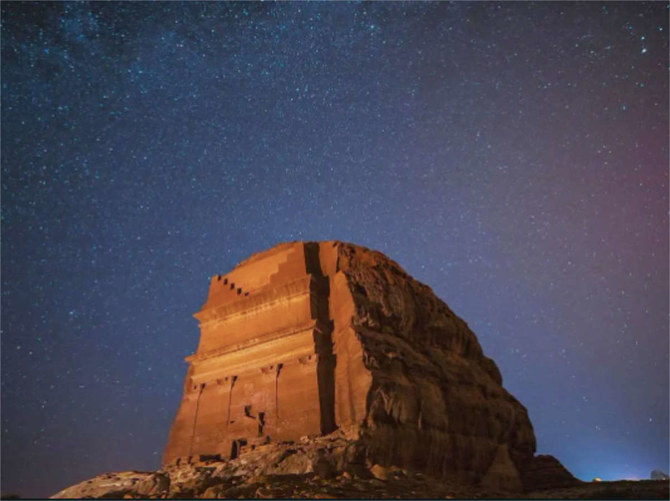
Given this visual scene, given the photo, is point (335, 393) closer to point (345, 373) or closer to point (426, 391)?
point (345, 373)

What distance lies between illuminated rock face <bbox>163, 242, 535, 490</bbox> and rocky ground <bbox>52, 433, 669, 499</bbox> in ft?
3.66

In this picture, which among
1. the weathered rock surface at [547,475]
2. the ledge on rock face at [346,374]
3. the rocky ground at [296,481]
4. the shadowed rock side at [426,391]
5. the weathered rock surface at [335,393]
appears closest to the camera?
the rocky ground at [296,481]

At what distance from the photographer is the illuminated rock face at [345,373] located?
705 inches

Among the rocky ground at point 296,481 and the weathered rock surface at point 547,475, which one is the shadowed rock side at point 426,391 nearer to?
the weathered rock surface at point 547,475

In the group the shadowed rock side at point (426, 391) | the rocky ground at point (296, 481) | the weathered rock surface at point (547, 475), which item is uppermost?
the shadowed rock side at point (426, 391)

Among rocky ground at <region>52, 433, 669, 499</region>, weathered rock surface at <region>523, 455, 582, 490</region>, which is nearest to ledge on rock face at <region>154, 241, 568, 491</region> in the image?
weathered rock surface at <region>523, 455, 582, 490</region>

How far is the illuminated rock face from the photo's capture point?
1791cm

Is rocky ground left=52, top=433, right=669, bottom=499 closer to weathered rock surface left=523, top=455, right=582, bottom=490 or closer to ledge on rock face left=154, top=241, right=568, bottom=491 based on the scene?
ledge on rock face left=154, top=241, right=568, bottom=491

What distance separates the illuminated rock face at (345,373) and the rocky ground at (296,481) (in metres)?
1.12

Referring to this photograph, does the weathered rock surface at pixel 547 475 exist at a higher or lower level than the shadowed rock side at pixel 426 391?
lower

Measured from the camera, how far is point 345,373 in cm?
1852

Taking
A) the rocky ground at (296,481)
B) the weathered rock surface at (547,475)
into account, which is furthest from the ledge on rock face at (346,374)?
the rocky ground at (296,481)

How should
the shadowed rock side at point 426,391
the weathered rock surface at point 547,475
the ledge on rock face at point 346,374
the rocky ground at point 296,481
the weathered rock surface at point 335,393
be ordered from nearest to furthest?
the rocky ground at point 296,481 < the weathered rock surface at point 335,393 < the shadowed rock side at point 426,391 < the ledge on rock face at point 346,374 < the weathered rock surface at point 547,475

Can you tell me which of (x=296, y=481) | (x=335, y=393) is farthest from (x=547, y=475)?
(x=296, y=481)
